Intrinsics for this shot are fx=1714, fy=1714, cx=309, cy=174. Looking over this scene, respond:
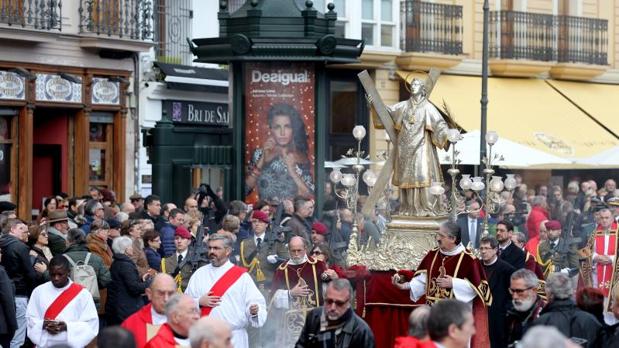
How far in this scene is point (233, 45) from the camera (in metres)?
21.7

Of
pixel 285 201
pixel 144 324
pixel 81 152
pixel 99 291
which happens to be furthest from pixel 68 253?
pixel 81 152

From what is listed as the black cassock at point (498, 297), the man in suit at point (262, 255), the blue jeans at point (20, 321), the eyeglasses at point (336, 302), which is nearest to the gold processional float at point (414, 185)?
the black cassock at point (498, 297)

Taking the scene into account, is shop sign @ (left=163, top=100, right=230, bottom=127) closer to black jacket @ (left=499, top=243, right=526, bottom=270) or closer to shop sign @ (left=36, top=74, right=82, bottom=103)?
shop sign @ (left=36, top=74, right=82, bottom=103)

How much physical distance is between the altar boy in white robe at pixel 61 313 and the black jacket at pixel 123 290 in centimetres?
217

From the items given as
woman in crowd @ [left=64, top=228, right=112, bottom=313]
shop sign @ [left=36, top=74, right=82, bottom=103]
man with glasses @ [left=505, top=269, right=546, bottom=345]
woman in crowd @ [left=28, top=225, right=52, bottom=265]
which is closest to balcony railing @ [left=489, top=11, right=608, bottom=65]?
shop sign @ [left=36, top=74, right=82, bottom=103]

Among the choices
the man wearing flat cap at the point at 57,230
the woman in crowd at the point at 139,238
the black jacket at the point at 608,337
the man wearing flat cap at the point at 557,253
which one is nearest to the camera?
the black jacket at the point at 608,337

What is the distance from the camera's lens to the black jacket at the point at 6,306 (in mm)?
14836

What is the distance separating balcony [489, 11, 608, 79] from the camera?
36.3 m

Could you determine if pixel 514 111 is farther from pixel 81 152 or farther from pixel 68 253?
pixel 68 253

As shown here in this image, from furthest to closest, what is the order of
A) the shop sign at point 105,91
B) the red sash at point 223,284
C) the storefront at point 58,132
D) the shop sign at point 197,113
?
the shop sign at point 197,113, the shop sign at point 105,91, the storefront at point 58,132, the red sash at point 223,284

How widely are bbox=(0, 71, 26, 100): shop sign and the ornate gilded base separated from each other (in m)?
11.3

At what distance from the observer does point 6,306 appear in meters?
14.8

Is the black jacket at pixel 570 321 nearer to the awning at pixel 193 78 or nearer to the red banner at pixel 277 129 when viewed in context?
the red banner at pixel 277 129

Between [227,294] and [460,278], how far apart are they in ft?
7.35
